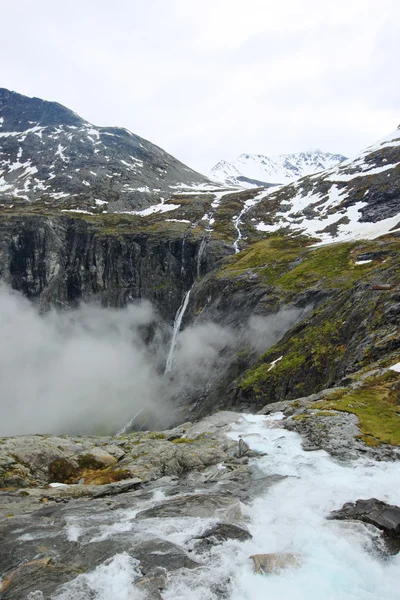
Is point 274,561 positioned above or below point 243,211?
below

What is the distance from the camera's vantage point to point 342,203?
120 meters

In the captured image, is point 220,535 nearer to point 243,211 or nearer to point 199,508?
point 199,508

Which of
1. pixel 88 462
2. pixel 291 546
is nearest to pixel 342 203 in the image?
pixel 88 462

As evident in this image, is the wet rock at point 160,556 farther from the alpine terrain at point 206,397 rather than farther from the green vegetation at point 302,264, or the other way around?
the green vegetation at point 302,264

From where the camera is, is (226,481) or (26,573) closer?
(26,573)

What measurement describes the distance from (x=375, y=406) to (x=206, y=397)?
36422 millimetres

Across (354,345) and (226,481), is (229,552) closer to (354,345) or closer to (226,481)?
(226,481)

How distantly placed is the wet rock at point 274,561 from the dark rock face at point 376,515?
291cm

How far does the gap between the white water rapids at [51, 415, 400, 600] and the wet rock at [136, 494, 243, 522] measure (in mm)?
427

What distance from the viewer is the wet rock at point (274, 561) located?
1118 centimetres

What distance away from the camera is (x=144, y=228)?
126875mm

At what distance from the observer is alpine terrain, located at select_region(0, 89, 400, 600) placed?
39.3 feet

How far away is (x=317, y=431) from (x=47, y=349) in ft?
374

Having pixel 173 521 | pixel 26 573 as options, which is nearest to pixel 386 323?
pixel 173 521
